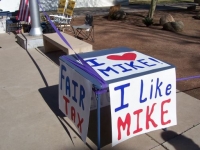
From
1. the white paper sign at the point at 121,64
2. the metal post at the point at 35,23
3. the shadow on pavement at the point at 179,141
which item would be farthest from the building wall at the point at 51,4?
the shadow on pavement at the point at 179,141

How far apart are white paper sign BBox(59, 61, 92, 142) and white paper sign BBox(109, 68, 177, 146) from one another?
32cm

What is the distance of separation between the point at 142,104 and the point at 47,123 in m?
1.43

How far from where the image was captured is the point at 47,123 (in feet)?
11.7

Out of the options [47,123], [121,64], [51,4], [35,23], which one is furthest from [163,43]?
[51,4]

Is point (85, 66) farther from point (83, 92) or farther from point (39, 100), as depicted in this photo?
point (39, 100)

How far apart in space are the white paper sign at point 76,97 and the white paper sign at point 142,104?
319mm

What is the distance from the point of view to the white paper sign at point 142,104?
269 centimetres

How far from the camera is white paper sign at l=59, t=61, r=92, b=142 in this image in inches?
110

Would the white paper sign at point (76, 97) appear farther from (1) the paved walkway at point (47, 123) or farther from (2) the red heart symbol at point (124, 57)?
(2) the red heart symbol at point (124, 57)

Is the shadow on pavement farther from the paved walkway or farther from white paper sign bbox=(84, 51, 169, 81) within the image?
white paper sign bbox=(84, 51, 169, 81)

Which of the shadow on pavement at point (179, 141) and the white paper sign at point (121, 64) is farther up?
the white paper sign at point (121, 64)

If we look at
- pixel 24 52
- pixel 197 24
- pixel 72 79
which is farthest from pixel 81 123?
pixel 197 24

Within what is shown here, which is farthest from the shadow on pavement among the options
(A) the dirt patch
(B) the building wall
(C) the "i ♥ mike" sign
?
(B) the building wall

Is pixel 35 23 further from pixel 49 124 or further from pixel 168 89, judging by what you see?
pixel 168 89
